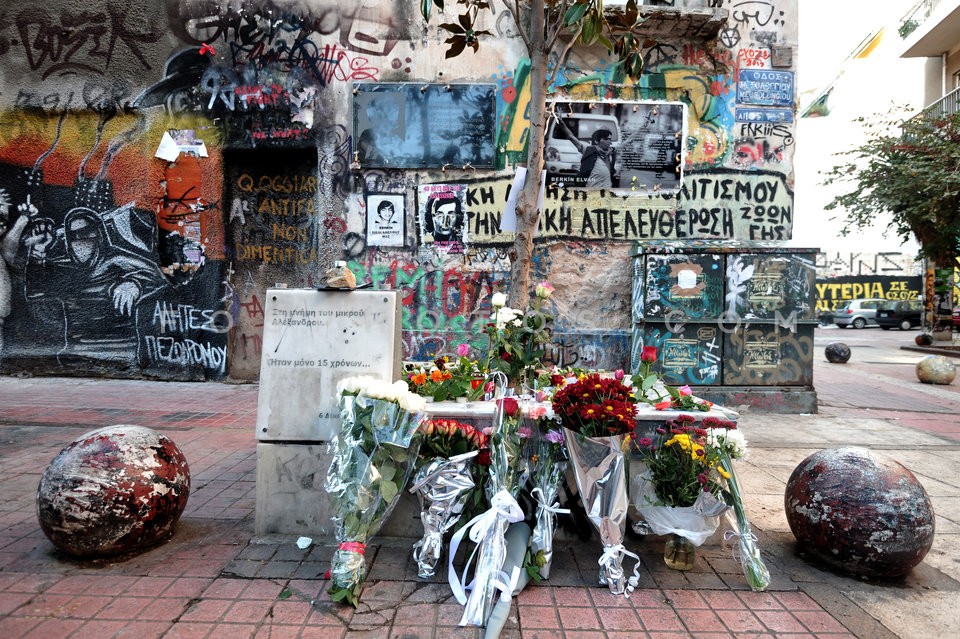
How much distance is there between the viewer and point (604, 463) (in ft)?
10.3

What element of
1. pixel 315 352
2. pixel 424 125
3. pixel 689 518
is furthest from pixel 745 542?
pixel 424 125

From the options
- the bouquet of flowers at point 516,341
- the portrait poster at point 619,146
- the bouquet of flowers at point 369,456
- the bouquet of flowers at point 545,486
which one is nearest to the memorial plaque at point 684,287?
the portrait poster at point 619,146

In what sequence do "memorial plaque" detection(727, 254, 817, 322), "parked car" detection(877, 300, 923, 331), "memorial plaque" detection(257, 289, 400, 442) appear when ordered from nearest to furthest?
"memorial plaque" detection(257, 289, 400, 442), "memorial plaque" detection(727, 254, 817, 322), "parked car" detection(877, 300, 923, 331)

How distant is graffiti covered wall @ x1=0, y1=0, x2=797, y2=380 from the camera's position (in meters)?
8.64

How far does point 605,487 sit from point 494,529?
666mm

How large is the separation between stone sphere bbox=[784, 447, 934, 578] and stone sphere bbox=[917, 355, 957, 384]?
9.52 metres

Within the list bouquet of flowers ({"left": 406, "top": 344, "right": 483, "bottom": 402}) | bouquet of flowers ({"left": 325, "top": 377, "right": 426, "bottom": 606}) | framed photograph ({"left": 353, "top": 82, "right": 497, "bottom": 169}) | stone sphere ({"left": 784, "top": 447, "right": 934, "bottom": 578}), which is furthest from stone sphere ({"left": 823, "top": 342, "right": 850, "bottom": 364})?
bouquet of flowers ({"left": 325, "top": 377, "right": 426, "bottom": 606})

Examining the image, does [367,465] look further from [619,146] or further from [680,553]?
[619,146]

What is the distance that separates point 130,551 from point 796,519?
4030 mm

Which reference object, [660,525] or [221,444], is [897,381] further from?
[221,444]

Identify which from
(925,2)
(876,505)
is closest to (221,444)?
(876,505)

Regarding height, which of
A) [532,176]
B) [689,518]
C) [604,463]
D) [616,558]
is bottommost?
[616,558]

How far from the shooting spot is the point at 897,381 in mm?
11180

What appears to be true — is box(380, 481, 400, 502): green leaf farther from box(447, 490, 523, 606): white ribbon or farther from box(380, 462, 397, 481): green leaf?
box(447, 490, 523, 606): white ribbon
